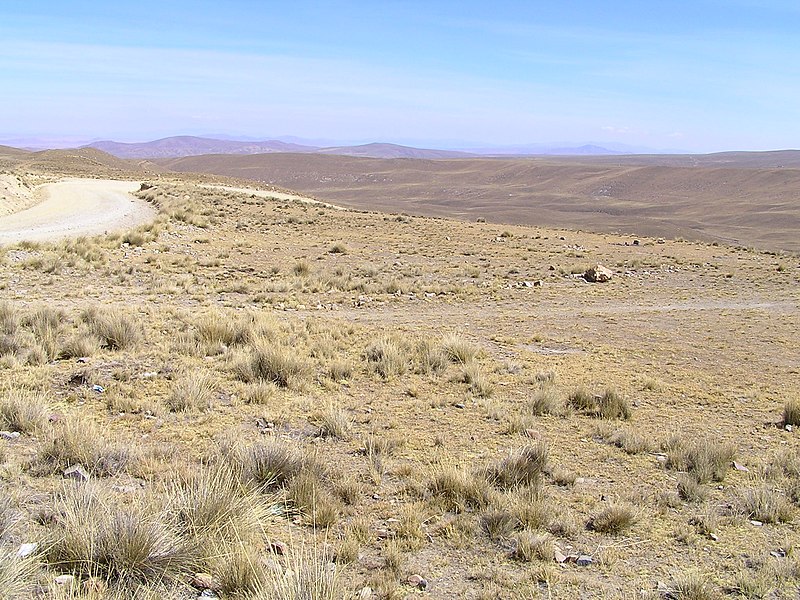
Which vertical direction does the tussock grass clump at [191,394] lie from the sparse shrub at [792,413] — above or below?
above

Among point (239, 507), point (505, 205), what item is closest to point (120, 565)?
point (239, 507)

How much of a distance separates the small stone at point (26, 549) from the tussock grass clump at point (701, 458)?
17.5ft

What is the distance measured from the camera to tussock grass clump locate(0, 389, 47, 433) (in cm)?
599

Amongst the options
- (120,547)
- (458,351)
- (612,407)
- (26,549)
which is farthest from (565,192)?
(26,549)

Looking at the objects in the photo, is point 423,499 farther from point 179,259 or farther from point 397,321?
point 179,259

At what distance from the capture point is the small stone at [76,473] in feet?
16.4

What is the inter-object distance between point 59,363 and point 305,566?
6206 millimetres

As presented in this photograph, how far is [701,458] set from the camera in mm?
6016

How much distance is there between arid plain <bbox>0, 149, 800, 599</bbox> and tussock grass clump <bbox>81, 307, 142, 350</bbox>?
0.13ft

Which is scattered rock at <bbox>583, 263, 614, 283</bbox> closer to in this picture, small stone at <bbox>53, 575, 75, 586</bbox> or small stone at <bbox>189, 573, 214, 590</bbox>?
small stone at <bbox>189, 573, 214, 590</bbox>

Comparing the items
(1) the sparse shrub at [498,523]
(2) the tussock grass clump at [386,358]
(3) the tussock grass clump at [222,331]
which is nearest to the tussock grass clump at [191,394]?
(3) the tussock grass clump at [222,331]

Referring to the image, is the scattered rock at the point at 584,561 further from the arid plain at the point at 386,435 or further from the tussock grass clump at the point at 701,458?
the tussock grass clump at the point at 701,458

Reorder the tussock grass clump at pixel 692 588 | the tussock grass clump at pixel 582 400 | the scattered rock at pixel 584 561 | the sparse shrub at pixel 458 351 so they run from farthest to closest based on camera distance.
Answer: the sparse shrub at pixel 458 351
the tussock grass clump at pixel 582 400
the scattered rock at pixel 584 561
the tussock grass clump at pixel 692 588

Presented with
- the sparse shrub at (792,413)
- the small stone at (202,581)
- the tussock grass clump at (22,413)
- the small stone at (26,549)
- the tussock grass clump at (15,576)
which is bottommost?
the sparse shrub at (792,413)
